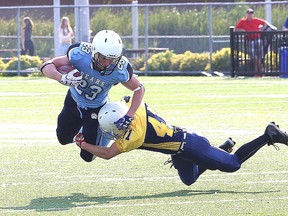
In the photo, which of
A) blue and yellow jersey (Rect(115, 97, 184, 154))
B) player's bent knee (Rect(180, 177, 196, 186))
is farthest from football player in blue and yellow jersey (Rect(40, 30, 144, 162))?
player's bent knee (Rect(180, 177, 196, 186))

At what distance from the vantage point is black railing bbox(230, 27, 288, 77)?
79.1 ft

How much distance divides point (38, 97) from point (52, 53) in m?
9.26

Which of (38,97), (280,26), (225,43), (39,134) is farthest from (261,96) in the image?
(280,26)

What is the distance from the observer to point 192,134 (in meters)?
9.19

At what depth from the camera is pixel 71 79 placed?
29.1 feet

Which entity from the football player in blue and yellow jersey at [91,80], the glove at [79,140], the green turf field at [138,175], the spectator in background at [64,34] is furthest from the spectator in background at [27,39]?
the glove at [79,140]

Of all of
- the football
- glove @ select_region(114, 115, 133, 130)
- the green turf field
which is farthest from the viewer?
the football

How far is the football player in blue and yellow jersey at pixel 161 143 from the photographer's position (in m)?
8.91

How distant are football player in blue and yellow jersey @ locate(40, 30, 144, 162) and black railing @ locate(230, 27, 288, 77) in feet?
46.4

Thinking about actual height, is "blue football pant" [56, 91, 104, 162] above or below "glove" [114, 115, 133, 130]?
below

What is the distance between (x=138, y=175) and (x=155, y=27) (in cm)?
2090

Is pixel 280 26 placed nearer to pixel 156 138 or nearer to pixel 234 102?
pixel 234 102

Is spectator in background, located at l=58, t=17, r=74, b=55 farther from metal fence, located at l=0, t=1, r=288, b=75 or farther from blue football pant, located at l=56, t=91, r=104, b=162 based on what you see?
blue football pant, located at l=56, t=91, r=104, b=162

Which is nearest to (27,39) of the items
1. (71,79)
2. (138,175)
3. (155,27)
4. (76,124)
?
(155,27)
